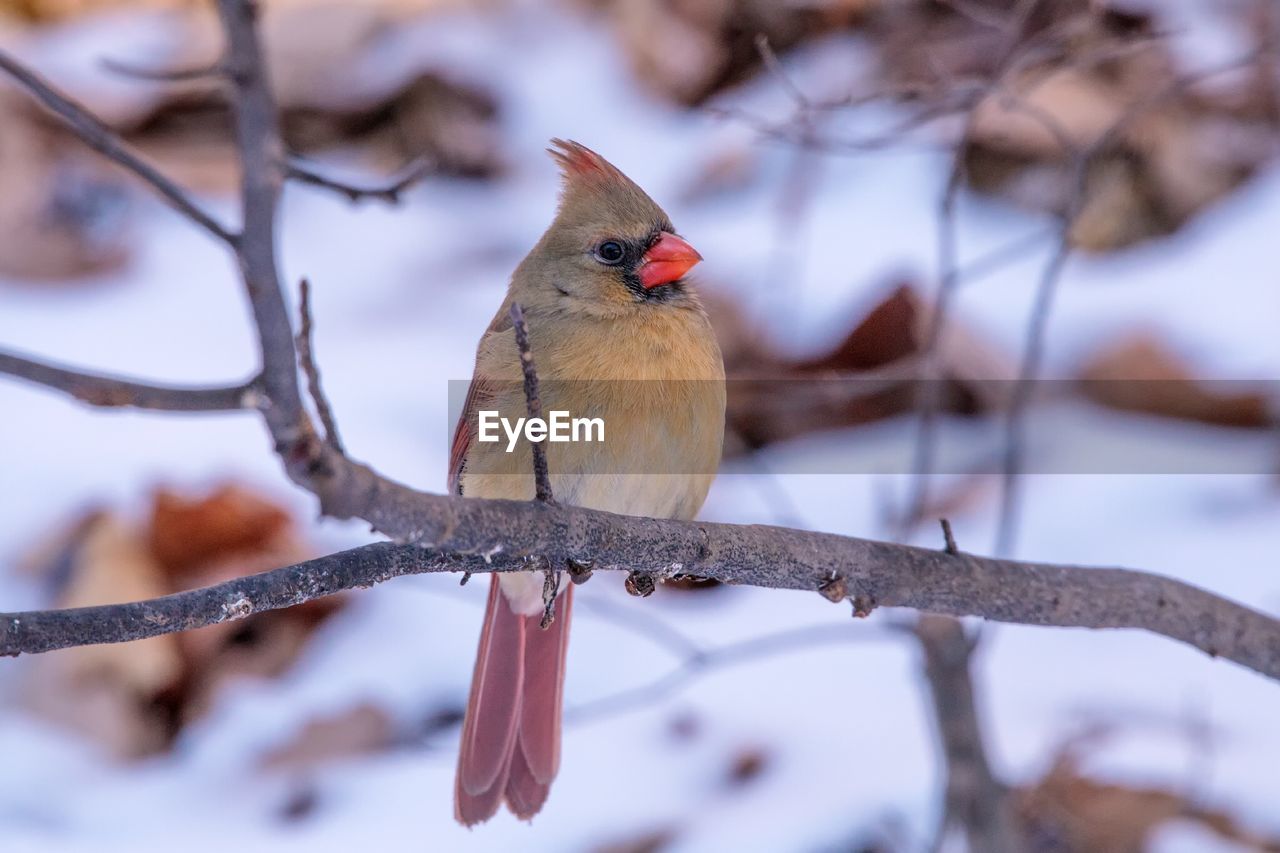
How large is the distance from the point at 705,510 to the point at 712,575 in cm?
167

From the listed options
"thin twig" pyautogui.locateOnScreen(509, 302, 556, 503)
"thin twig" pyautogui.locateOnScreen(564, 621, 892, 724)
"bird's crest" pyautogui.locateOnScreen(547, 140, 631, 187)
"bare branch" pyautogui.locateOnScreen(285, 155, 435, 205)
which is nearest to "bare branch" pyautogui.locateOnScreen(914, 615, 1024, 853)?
"thin twig" pyautogui.locateOnScreen(564, 621, 892, 724)

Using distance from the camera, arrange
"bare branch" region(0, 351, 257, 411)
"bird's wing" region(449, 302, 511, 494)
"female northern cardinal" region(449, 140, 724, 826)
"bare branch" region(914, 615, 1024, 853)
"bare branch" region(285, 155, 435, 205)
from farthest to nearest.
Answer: "bare branch" region(914, 615, 1024, 853)
"bird's wing" region(449, 302, 511, 494)
"female northern cardinal" region(449, 140, 724, 826)
"bare branch" region(285, 155, 435, 205)
"bare branch" region(0, 351, 257, 411)

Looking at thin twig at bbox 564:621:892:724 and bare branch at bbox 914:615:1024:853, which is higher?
thin twig at bbox 564:621:892:724

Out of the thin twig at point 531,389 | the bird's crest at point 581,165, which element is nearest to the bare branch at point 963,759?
the bird's crest at point 581,165

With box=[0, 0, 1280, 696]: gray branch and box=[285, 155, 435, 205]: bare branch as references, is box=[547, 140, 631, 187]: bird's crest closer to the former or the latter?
box=[285, 155, 435, 205]: bare branch

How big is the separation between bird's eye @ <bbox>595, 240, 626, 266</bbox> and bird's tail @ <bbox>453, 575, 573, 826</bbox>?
56cm

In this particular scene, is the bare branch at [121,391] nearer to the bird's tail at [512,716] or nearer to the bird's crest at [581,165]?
the bird's crest at [581,165]

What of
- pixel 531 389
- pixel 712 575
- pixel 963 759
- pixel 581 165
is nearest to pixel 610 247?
pixel 581 165

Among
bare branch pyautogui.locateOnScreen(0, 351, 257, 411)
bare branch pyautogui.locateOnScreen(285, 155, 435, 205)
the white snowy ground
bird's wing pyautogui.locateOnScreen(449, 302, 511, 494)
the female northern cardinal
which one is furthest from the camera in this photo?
the white snowy ground

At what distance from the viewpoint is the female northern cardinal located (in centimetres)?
190

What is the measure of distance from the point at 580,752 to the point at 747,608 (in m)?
0.54

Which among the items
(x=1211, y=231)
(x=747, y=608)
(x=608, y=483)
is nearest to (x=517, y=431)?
(x=608, y=483)

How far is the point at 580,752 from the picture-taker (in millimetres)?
2686

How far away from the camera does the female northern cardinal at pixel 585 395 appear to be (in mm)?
1901
